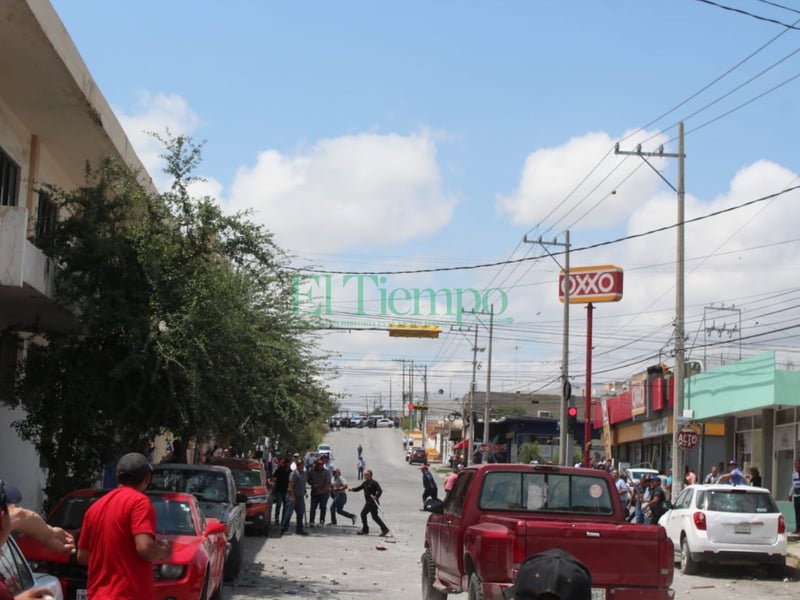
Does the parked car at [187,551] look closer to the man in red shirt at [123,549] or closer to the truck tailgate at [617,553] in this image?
the truck tailgate at [617,553]

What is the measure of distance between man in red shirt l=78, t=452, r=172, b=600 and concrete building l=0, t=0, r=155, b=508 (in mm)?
8424

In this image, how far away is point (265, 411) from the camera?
26.0 meters

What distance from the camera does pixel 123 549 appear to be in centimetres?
663

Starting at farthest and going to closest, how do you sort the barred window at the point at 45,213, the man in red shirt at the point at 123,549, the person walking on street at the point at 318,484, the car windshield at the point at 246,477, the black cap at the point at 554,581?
the person walking on street at the point at 318,484 < the car windshield at the point at 246,477 < the barred window at the point at 45,213 < the man in red shirt at the point at 123,549 < the black cap at the point at 554,581

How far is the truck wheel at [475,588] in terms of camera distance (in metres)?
9.97

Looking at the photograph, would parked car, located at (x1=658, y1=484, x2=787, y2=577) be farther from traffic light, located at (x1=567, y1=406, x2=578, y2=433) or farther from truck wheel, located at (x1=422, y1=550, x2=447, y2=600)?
traffic light, located at (x1=567, y1=406, x2=578, y2=433)

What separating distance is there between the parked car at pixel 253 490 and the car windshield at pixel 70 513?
1165cm

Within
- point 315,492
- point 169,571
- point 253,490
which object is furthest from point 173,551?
point 315,492

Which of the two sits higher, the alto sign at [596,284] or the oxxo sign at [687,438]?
the alto sign at [596,284]

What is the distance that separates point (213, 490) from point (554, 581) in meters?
14.0

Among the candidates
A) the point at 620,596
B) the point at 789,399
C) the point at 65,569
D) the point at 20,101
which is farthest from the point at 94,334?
the point at 789,399

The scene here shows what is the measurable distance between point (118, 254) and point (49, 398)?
248 cm

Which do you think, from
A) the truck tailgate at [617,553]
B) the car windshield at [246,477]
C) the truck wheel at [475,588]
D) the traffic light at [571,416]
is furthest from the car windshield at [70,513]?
the traffic light at [571,416]

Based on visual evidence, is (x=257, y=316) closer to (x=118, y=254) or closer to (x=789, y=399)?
(x=118, y=254)
